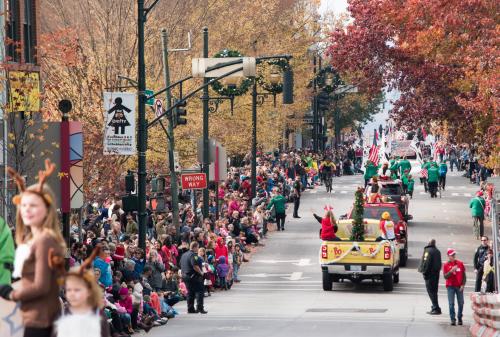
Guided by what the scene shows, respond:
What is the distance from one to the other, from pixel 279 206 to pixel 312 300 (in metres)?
16.6

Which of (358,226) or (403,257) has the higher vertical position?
(358,226)

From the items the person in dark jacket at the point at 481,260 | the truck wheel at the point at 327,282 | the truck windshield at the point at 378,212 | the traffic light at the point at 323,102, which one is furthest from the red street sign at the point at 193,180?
the traffic light at the point at 323,102

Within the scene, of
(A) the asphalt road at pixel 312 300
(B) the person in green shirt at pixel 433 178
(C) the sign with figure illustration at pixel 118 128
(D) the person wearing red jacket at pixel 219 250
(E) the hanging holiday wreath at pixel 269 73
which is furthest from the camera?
(B) the person in green shirt at pixel 433 178

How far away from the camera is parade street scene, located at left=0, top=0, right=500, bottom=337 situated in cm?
2361

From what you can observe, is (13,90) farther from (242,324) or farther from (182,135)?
(182,135)

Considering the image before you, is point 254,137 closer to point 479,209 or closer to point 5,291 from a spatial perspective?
point 479,209

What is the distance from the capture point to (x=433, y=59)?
47906mm

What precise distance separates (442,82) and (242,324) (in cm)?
2459

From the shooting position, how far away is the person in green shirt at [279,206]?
48.4m

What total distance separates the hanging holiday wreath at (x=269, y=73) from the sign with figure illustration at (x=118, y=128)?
14.2m

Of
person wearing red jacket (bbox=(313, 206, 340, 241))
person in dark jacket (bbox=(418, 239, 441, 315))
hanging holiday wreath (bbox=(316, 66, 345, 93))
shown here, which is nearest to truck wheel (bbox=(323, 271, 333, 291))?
person wearing red jacket (bbox=(313, 206, 340, 241))

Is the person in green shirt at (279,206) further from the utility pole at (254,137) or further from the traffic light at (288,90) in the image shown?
the traffic light at (288,90)

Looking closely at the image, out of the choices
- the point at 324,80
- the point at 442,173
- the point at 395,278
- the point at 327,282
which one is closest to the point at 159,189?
the point at 327,282

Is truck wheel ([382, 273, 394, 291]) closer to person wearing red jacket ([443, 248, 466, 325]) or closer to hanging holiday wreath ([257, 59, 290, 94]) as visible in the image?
person wearing red jacket ([443, 248, 466, 325])
